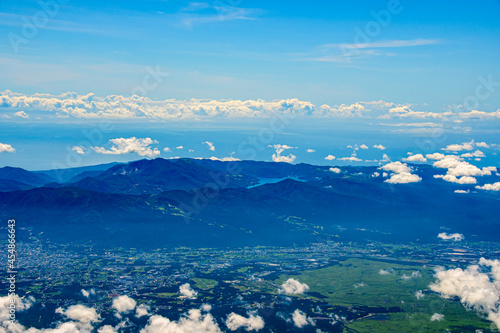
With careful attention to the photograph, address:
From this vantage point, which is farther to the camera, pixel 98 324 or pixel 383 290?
pixel 383 290

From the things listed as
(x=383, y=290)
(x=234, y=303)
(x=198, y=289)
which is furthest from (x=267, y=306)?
(x=383, y=290)

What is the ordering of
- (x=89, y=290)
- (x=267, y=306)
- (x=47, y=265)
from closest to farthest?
(x=267, y=306)
(x=89, y=290)
(x=47, y=265)

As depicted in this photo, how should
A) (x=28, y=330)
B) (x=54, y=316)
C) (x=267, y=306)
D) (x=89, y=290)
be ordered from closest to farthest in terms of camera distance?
(x=28, y=330), (x=54, y=316), (x=267, y=306), (x=89, y=290)

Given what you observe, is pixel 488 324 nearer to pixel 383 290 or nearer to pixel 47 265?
pixel 383 290

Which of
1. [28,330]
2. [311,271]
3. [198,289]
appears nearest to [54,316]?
[28,330]

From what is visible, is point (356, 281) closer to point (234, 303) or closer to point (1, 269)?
point (234, 303)

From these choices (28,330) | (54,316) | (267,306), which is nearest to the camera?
(28,330)
